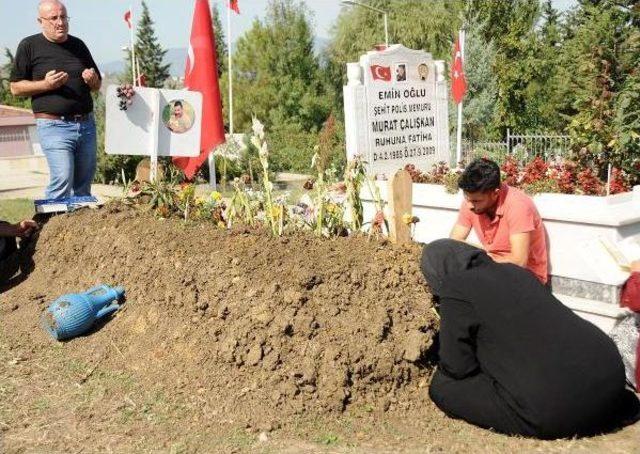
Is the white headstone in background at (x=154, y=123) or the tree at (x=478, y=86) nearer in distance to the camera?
the white headstone in background at (x=154, y=123)

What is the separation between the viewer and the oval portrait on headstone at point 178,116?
210 inches

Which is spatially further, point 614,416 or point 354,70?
point 354,70

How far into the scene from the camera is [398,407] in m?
3.11

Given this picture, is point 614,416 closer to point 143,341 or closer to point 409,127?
point 143,341

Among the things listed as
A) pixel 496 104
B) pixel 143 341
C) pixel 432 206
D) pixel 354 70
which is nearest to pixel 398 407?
pixel 143 341

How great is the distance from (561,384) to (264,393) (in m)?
1.31

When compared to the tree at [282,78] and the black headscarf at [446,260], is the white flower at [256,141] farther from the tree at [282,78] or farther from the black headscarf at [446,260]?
the tree at [282,78]

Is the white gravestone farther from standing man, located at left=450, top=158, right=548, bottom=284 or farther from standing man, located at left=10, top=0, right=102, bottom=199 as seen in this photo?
standing man, located at left=450, top=158, right=548, bottom=284

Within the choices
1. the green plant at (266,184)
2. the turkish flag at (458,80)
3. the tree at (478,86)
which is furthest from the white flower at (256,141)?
the tree at (478,86)

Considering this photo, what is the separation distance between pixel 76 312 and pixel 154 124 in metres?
2.05

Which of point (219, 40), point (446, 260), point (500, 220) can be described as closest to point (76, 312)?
point (446, 260)

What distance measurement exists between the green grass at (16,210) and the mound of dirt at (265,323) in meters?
5.09

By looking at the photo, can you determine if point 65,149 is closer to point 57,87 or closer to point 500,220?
point 57,87

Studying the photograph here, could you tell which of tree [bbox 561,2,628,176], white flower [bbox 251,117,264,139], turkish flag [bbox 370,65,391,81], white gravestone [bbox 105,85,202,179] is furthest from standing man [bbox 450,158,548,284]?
turkish flag [bbox 370,65,391,81]
